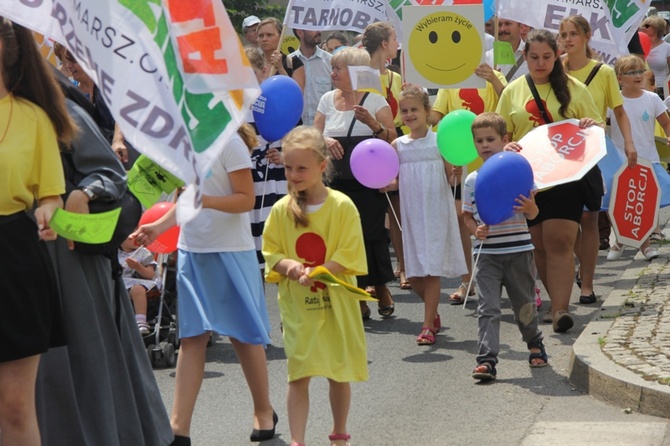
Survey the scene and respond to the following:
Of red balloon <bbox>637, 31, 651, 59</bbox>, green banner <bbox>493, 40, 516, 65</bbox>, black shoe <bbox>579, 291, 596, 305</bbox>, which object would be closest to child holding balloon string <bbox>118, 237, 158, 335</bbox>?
black shoe <bbox>579, 291, 596, 305</bbox>

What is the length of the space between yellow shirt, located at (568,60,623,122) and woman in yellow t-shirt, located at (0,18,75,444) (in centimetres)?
591

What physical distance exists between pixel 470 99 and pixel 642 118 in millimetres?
2292

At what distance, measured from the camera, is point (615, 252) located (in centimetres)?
1270

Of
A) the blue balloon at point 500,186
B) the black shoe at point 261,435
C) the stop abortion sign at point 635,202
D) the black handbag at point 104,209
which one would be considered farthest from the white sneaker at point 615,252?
the black handbag at point 104,209

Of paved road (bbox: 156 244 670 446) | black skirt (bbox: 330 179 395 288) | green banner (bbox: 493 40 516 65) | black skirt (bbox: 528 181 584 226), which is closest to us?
paved road (bbox: 156 244 670 446)

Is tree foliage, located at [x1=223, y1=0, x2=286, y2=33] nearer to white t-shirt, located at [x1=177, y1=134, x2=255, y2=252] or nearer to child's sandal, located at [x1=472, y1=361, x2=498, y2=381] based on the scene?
child's sandal, located at [x1=472, y1=361, x2=498, y2=381]

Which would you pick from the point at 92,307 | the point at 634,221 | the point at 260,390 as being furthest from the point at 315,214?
the point at 634,221

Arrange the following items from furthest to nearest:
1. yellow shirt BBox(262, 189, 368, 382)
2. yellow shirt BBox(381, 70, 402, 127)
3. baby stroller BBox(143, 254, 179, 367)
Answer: yellow shirt BBox(381, 70, 402, 127), baby stroller BBox(143, 254, 179, 367), yellow shirt BBox(262, 189, 368, 382)

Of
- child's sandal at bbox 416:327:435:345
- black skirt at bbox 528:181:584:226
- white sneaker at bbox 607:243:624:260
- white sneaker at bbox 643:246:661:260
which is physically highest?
black skirt at bbox 528:181:584:226

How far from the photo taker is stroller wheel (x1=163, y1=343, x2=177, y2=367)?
28.0ft

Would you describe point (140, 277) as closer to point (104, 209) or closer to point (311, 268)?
point (311, 268)

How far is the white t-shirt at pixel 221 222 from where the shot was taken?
632 centimetres

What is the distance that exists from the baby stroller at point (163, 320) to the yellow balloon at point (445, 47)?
98.5 inches

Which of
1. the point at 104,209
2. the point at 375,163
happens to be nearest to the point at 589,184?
the point at 375,163
